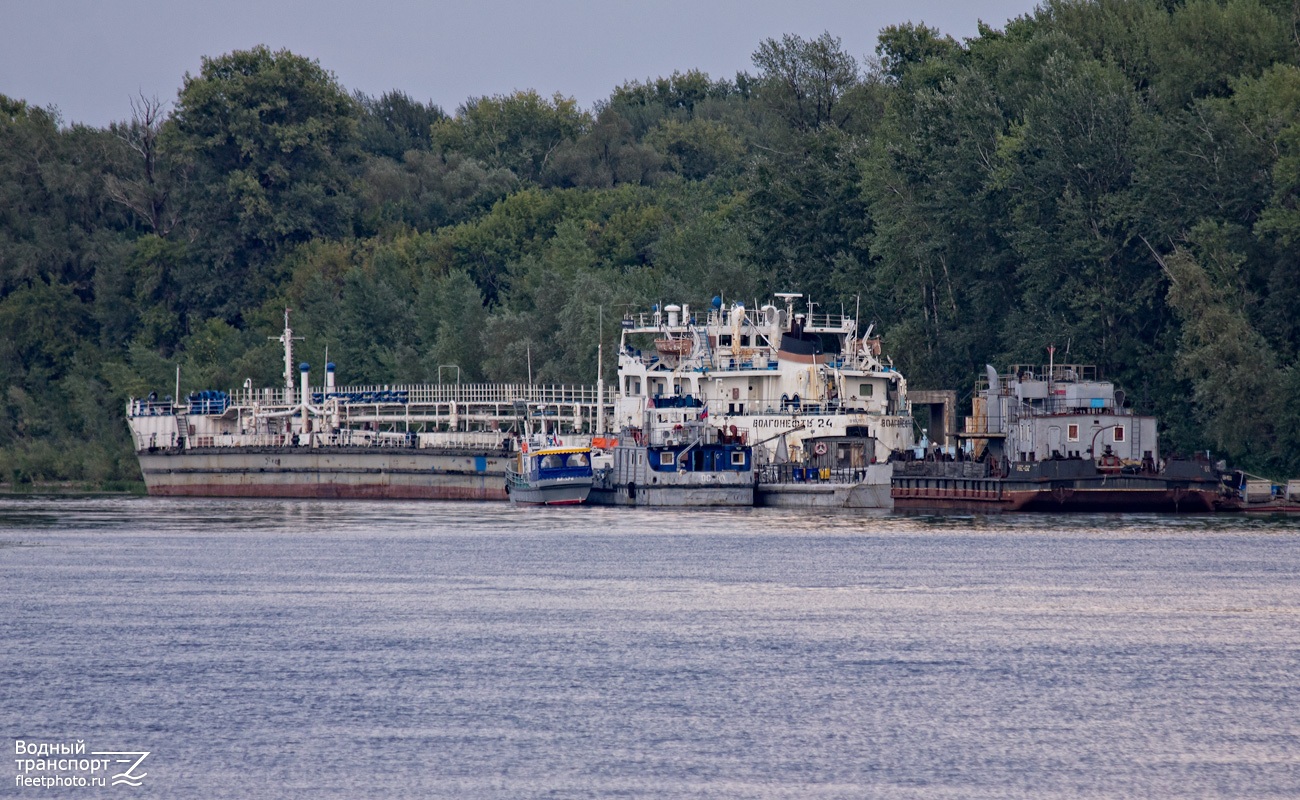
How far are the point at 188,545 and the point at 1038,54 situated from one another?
56.6 meters

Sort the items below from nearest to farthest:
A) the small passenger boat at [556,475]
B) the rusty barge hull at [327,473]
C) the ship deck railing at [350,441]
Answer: the small passenger boat at [556,475] < the rusty barge hull at [327,473] < the ship deck railing at [350,441]

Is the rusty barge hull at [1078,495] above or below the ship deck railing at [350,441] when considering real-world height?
below

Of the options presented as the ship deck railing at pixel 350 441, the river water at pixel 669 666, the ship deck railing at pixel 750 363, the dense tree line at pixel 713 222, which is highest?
the dense tree line at pixel 713 222

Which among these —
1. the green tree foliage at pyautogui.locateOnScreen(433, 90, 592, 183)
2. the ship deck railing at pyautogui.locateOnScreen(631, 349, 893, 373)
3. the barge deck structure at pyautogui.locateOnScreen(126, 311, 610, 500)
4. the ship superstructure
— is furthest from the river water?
the green tree foliage at pyautogui.locateOnScreen(433, 90, 592, 183)

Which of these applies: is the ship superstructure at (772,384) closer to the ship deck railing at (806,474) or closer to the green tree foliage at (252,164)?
the ship deck railing at (806,474)

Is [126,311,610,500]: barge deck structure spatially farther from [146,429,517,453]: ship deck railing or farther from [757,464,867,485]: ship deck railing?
[757,464,867,485]: ship deck railing

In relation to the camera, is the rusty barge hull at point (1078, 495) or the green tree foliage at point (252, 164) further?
the green tree foliage at point (252, 164)

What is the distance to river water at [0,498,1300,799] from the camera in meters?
31.3

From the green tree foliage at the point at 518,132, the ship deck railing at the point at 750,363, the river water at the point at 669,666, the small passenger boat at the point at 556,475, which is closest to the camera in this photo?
the river water at the point at 669,666

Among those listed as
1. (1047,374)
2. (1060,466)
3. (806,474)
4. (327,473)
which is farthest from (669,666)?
(327,473)

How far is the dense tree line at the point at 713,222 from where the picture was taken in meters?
86.8

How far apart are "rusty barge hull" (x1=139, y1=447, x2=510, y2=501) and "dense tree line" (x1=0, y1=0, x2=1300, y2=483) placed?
20.5 m

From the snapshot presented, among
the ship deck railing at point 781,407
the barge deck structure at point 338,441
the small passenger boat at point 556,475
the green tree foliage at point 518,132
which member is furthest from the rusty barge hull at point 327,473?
the green tree foliage at point 518,132

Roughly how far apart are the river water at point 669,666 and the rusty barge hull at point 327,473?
3061 centimetres
